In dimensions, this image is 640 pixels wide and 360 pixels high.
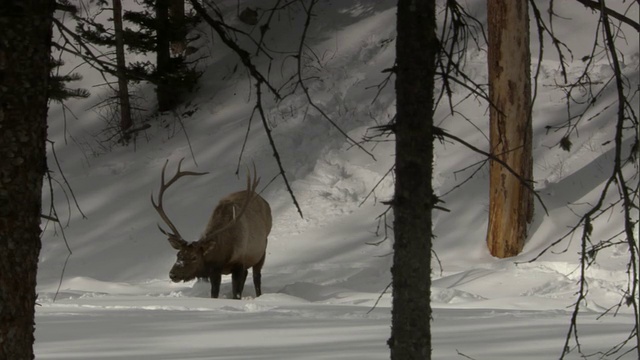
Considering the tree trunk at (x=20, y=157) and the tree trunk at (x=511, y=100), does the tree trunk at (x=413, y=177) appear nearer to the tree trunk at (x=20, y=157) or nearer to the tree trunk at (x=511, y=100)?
the tree trunk at (x=20, y=157)

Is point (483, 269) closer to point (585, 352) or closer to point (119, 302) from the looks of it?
point (119, 302)

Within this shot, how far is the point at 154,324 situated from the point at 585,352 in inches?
109

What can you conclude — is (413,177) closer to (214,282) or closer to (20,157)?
(20,157)

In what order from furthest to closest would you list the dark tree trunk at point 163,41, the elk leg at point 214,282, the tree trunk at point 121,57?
1. the dark tree trunk at point 163,41
2. the tree trunk at point 121,57
3. the elk leg at point 214,282

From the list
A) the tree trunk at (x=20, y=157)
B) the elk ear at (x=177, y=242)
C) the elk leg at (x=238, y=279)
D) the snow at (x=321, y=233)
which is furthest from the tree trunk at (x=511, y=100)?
the tree trunk at (x=20, y=157)

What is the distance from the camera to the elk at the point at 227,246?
10633 millimetres

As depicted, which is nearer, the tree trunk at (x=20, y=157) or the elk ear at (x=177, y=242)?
the tree trunk at (x=20, y=157)

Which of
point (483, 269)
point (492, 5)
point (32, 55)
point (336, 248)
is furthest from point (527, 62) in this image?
point (32, 55)

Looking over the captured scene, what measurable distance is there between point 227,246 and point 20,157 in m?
8.49

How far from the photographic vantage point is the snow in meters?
5.36

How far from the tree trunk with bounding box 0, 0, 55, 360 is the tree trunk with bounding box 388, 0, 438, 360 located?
1.14 metres

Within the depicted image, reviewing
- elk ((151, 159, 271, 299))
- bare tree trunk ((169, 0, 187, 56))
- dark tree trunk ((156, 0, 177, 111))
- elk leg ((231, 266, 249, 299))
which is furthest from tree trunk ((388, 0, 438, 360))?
bare tree trunk ((169, 0, 187, 56))

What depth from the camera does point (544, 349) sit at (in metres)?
4.64

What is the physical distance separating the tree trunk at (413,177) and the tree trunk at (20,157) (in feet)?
3.73
